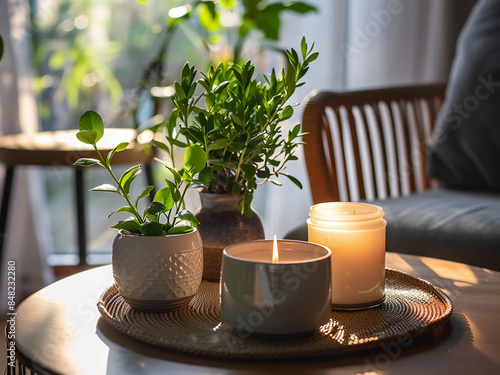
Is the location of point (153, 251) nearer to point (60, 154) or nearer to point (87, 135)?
point (87, 135)

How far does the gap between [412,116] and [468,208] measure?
44cm

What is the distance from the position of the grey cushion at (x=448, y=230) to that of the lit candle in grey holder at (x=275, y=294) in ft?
2.27

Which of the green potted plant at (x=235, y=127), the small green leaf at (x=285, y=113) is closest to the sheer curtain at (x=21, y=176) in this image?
the green potted plant at (x=235, y=127)

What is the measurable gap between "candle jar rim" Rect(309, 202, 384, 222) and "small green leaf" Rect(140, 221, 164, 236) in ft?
0.57

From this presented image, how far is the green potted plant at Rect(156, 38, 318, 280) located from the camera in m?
0.69

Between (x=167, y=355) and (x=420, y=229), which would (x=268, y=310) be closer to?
(x=167, y=355)

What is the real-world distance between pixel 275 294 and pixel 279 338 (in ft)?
0.15

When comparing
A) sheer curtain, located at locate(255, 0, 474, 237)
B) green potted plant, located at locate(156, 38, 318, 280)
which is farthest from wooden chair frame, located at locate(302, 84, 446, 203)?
green potted plant, located at locate(156, 38, 318, 280)

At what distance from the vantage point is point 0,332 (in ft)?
6.11

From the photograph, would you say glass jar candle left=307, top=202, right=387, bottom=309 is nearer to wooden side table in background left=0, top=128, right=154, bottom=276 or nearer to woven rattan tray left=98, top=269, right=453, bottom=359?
woven rattan tray left=98, top=269, right=453, bottom=359

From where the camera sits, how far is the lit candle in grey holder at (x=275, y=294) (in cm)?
57

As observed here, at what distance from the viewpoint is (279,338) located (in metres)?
0.59

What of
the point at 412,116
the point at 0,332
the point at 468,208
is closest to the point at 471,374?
the point at 468,208

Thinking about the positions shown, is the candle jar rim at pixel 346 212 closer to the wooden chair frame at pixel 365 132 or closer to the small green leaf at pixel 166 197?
the small green leaf at pixel 166 197
